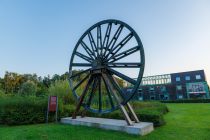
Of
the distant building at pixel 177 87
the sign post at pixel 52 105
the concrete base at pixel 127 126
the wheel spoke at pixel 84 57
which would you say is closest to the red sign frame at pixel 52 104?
the sign post at pixel 52 105

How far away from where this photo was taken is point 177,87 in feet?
139

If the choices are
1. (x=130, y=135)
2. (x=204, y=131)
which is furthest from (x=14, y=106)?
(x=204, y=131)

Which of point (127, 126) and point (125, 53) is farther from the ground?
point (125, 53)

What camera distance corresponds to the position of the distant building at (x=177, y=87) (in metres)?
39.1

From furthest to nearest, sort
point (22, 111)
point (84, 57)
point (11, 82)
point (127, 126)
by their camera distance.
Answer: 1. point (11, 82)
2. point (84, 57)
3. point (22, 111)
4. point (127, 126)

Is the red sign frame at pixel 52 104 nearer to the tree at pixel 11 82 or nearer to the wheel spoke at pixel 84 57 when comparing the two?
the wheel spoke at pixel 84 57

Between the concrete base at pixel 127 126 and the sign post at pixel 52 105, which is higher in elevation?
the sign post at pixel 52 105

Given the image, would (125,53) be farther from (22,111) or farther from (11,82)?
(11,82)

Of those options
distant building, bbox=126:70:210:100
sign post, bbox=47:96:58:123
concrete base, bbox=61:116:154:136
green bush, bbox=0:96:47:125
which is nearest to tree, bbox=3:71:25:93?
distant building, bbox=126:70:210:100

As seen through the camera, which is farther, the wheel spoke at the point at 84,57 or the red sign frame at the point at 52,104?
the red sign frame at the point at 52,104

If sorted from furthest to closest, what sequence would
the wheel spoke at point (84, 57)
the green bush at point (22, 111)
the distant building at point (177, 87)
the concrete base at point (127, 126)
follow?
the distant building at point (177, 87), the wheel spoke at point (84, 57), the green bush at point (22, 111), the concrete base at point (127, 126)

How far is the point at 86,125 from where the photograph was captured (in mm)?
7219

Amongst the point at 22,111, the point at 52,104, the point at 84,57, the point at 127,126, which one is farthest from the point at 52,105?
the point at 127,126

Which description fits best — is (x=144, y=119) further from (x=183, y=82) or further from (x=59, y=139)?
(x=183, y=82)
